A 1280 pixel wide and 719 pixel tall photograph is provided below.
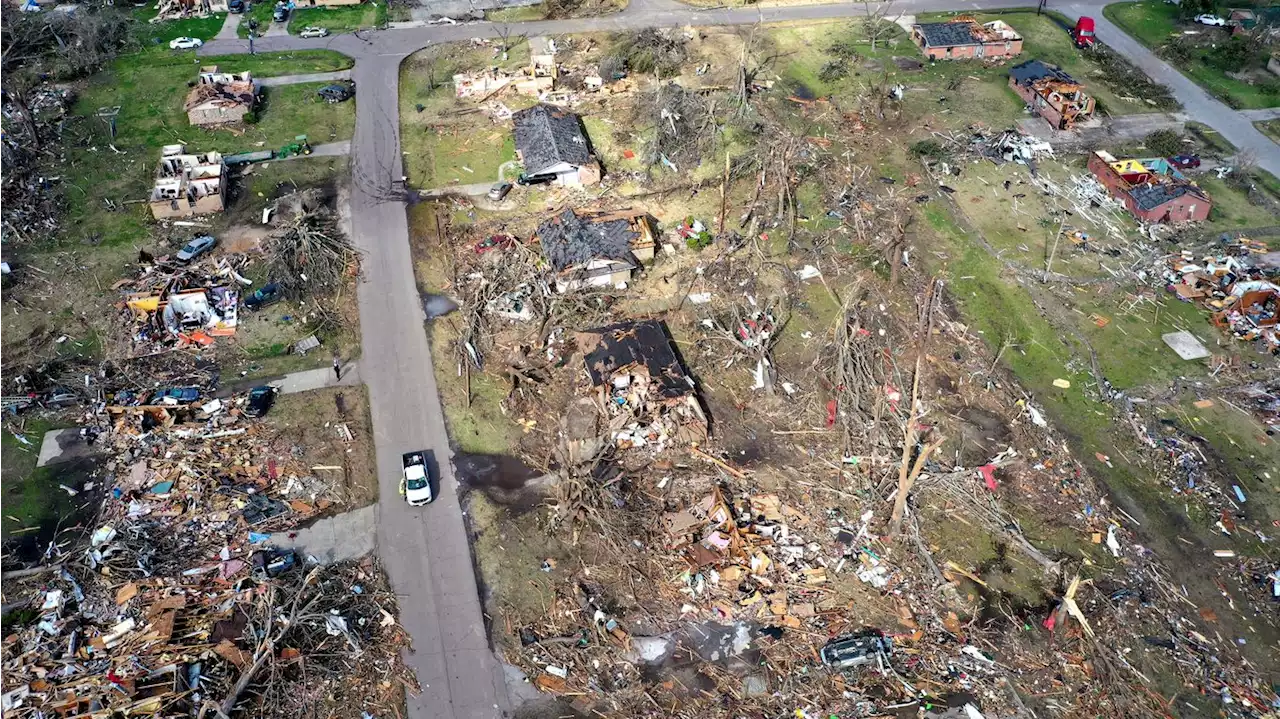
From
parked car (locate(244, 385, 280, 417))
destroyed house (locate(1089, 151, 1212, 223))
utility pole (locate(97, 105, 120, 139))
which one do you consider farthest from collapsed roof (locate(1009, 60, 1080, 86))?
utility pole (locate(97, 105, 120, 139))

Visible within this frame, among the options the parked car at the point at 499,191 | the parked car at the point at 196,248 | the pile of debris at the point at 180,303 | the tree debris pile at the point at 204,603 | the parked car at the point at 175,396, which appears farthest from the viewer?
the parked car at the point at 499,191

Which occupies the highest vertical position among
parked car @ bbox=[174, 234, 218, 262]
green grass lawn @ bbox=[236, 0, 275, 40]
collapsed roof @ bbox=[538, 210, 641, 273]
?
green grass lawn @ bbox=[236, 0, 275, 40]

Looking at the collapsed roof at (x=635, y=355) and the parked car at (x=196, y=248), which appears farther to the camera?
the parked car at (x=196, y=248)

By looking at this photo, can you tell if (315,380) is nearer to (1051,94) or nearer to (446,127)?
(446,127)

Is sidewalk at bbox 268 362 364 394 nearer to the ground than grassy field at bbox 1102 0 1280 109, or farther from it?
nearer to the ground

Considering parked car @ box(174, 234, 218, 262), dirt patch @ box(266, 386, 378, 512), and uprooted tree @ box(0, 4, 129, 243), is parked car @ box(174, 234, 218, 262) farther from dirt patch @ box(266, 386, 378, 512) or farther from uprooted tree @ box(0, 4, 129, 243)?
dirt patch @ box(266, 386, 378, 512)

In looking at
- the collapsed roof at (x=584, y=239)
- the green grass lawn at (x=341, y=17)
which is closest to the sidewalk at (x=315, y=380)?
the collapsed roof at (x=584, y=239)

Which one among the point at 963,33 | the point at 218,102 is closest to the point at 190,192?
the point at 218,102

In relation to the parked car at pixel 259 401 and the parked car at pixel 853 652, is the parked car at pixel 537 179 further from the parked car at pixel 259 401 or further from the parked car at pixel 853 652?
the parked car at pixel 853 652
